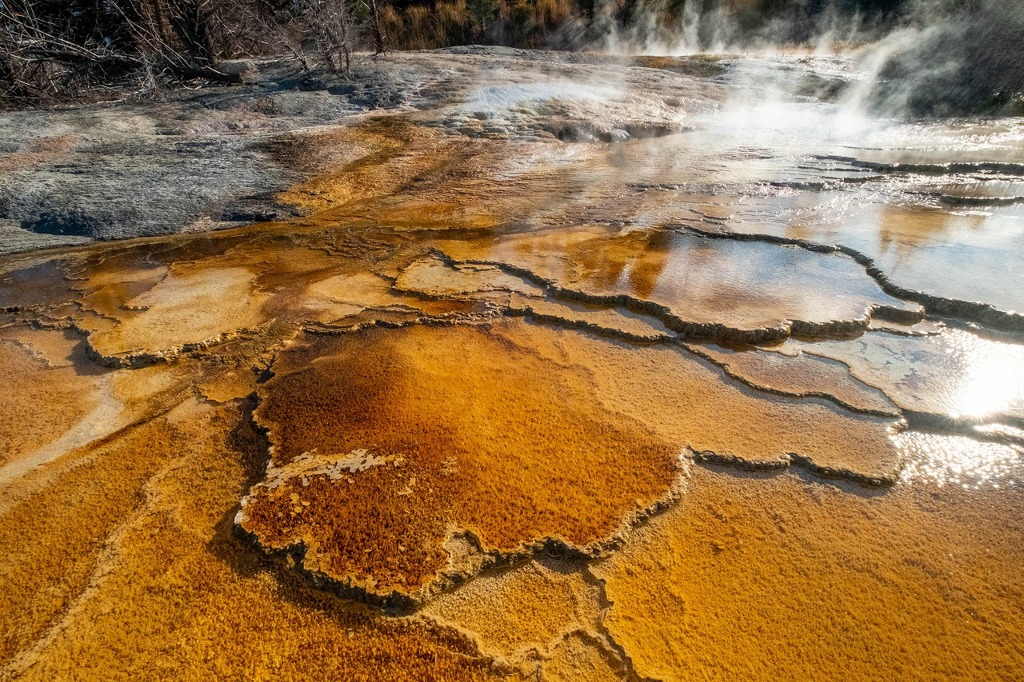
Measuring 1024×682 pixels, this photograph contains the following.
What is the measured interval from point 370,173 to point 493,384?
3.27m

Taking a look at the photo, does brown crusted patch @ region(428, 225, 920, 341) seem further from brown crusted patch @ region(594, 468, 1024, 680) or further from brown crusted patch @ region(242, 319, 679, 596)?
brown crusted patch @ region(594, 468, 1024, 680)

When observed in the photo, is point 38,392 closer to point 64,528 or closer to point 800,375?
point 64,528

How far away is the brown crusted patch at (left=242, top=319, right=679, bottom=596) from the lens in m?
1.29

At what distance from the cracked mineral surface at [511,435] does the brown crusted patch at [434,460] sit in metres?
0.01

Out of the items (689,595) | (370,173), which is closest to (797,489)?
(689,595)

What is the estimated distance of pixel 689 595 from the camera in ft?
3.88

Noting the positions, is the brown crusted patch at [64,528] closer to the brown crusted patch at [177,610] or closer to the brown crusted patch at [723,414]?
the brown crusted patch at [177,610]

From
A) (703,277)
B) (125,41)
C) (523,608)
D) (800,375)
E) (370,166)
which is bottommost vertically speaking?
(523,608)

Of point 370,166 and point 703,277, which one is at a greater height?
point 370,166

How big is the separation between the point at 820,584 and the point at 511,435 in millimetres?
866

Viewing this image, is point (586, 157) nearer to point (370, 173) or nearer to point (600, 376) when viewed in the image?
point (370, 173)

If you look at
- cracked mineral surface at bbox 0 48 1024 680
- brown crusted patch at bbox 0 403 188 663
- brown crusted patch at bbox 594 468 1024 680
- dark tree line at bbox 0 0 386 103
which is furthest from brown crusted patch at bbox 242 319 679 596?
dark tree line at bbox 0 0 386 103

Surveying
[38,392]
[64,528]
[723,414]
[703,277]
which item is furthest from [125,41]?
[723,414]

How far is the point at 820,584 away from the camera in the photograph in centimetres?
121
